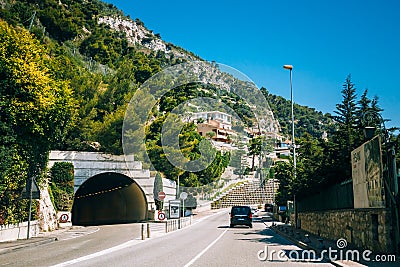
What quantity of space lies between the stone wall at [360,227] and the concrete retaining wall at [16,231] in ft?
46.4

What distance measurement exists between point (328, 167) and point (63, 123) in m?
16.6

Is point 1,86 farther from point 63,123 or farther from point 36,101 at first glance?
point 63,123

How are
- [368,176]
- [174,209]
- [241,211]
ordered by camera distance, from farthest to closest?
[241,211]
[174,209]
[368,176]

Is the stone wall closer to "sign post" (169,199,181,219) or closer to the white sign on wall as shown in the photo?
the white sign on wall

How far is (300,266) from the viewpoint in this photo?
10641 millimetres

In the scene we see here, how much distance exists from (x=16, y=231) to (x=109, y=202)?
989 inches

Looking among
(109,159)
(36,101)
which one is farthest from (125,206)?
(36,101)

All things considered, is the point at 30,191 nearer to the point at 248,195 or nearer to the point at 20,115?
the point at 20,115

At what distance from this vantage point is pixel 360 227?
13.8 m

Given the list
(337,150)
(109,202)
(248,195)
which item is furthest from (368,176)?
(248,195)

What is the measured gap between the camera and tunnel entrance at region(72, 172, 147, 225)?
38.6 m

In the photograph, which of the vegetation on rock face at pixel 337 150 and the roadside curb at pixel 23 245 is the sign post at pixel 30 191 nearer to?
the roadside curb at pixel 23 245

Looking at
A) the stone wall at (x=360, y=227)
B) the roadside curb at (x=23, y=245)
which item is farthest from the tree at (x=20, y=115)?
the stone wall at (x=360, y=227)

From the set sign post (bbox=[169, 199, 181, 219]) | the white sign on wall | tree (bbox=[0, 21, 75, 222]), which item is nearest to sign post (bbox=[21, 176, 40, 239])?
tree (bbox=[0, 21, 75, 222])
